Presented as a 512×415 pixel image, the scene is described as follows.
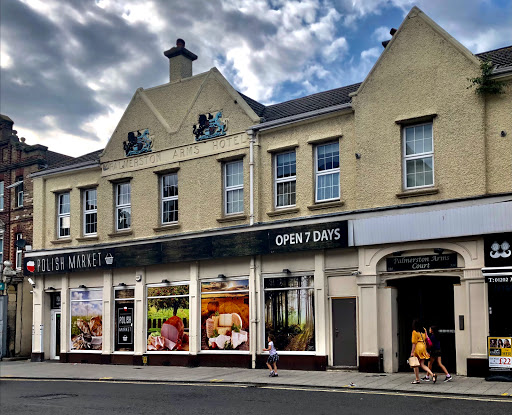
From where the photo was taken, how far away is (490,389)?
49.4 feet

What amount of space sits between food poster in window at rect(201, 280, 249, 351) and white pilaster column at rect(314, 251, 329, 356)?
2849 millimetres

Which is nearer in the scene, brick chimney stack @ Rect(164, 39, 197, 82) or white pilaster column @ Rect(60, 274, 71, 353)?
brick chimney stack @ Rect(164, 39, 197, 82)

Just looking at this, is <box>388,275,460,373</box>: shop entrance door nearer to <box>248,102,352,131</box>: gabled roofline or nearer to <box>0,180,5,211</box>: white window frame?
<box>248,102,352,131</box>: gabled roofline

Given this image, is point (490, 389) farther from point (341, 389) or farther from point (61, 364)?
point (61, 364)

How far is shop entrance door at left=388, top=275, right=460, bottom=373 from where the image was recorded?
19062 mm

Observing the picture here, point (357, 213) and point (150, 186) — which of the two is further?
point (150, 186)

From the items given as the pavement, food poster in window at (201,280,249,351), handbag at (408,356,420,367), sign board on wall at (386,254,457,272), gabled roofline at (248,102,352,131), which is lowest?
the pavement

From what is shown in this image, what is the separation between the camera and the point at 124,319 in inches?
1031

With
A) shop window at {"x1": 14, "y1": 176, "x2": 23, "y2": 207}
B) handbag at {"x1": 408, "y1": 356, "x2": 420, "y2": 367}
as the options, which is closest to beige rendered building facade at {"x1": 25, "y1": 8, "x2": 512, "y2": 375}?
handbag at {"x1": 408, "y1": 356, "x2": 420, "y2": 367}

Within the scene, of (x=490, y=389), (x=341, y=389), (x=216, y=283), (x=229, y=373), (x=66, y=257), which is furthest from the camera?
(x=66, y=257)

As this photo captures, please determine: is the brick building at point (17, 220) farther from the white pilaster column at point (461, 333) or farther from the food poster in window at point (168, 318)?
the white pilaster column at point (461, 333)

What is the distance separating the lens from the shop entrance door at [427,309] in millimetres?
19062

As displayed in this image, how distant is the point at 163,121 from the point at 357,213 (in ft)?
31.0

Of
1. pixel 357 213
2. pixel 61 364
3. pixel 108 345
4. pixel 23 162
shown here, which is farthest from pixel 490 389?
pixel 23 162
